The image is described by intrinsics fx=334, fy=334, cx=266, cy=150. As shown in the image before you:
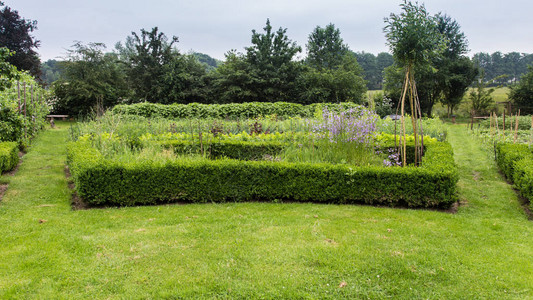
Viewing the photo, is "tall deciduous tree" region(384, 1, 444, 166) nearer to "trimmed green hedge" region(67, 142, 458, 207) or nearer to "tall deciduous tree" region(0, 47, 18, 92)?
"trimmed green hedge" region(67, 142, 458, 207)

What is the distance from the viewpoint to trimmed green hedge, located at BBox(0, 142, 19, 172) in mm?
6934

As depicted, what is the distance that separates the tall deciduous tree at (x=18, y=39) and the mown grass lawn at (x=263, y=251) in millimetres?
23408

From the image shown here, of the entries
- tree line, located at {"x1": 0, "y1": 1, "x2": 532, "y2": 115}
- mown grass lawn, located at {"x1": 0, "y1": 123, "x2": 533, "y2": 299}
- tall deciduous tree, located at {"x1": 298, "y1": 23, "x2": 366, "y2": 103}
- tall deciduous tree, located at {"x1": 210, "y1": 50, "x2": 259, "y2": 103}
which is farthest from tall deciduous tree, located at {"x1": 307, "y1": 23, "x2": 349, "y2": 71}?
mown grass lawn, located at {"x1": 0, "y1": 123, "x2": 533, "y2": 299}

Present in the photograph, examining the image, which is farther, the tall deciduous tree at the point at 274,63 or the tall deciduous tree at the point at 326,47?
the tall deciduous tree at the point at 326,47

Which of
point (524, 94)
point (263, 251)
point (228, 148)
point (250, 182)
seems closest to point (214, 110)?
point (228, 148)

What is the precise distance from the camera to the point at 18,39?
77.9 ft

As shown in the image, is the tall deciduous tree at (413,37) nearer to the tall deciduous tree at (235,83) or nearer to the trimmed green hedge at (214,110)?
the trimmed green hedge at (214,110)

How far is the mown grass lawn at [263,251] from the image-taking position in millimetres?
2982

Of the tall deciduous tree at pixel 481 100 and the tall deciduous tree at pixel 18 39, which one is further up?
the tall deciduous tree at pixel 18 39

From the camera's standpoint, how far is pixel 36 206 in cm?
542

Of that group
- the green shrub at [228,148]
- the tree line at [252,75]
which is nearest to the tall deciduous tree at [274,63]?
the tree line at [252,75]

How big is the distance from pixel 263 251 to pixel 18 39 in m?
28.2

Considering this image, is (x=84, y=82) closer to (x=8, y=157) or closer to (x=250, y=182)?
(x=8, y=157)

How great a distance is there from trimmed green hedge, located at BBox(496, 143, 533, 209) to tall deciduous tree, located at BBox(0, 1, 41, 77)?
1083 inches
